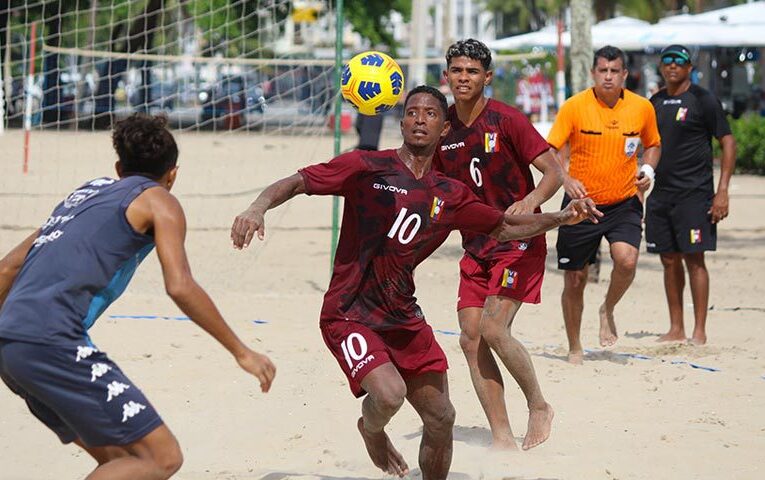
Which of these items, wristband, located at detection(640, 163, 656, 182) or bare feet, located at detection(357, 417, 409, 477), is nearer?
bare feet, located at detection(357, 417, 409, 477)

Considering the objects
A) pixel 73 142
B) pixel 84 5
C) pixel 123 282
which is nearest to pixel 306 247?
pixel 123 282

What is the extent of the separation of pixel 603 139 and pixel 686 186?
116 centimetres

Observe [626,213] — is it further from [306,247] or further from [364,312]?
[306,247]

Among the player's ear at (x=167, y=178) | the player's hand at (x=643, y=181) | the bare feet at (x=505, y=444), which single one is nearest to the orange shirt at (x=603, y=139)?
the player's hand at (x=643, y=181)

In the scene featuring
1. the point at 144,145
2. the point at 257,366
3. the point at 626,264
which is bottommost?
the point at 626,264

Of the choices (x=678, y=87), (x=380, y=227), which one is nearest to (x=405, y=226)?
(x=380, y=227)

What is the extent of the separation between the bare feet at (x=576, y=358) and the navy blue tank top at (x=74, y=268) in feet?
14.7

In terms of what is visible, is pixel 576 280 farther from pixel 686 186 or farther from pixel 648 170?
pixel 686 186

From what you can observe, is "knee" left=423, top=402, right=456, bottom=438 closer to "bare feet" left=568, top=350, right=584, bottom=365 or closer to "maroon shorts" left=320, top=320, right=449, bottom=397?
"maroon shorts" left=320, top=320, right=449, bottom=397

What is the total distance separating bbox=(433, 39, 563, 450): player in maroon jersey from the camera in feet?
19.3

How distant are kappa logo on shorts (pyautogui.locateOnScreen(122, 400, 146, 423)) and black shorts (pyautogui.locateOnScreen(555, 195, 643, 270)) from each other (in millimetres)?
4347

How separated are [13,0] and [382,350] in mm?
19151

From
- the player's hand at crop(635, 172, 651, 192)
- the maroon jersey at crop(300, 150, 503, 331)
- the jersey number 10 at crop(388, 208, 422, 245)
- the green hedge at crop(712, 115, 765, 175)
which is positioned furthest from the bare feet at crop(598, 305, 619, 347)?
the green hedge at crop(712, 115, 765, 175)

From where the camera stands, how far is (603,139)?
7664 millimetres
